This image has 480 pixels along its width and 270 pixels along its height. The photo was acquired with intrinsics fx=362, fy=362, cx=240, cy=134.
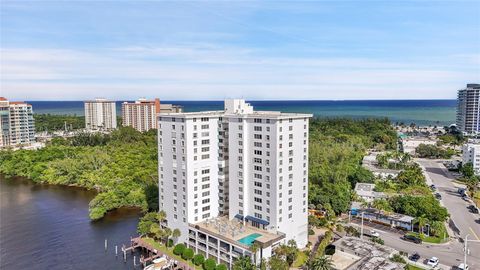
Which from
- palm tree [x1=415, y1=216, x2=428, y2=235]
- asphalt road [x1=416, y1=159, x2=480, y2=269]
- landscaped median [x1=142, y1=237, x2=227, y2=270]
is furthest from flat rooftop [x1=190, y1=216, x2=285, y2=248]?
asphalt road [x1=416, y1=159, x2=480, y2=269]

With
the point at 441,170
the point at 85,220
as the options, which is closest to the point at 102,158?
the point at 85,220

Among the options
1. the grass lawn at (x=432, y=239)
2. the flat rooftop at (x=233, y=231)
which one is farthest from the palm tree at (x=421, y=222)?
the flat rooftop at (x=233, y=231)

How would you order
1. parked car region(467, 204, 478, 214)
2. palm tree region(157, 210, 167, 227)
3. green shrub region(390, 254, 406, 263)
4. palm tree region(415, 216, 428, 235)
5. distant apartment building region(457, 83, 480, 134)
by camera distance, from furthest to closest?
distant apartment building region(457, 83, 480, 134)
parked car region(467, 204, 478, 214)
palm tree region(415, 216, 428, 235)
palm tree region(157, 210, 167, 227)
green shrub region(390, 254, 406, 263)

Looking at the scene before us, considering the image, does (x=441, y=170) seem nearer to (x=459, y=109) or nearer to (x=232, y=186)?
(x=232, y=186)

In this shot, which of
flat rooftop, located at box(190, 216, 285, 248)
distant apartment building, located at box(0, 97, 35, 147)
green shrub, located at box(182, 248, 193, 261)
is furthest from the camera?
distant apartment building, located at box(0, 97, 35, 147)

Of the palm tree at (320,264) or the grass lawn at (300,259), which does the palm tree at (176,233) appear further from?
the palm tree at (320,264)

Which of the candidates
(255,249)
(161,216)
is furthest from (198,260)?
(161,216)

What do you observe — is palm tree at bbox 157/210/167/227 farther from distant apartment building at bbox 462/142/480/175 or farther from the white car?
distant apartment building at bbox 462/142/480/175

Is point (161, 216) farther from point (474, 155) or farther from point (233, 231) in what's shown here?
point (474, 155)
